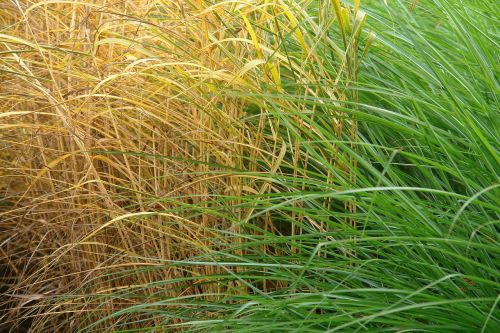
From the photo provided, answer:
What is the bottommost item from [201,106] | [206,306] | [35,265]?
[35,265]

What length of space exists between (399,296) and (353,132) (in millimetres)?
360

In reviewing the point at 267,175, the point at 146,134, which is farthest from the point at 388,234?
the point at 146,134

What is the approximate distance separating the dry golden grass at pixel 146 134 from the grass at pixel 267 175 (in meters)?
0.01

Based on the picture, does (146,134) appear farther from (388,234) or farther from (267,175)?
(388,234)

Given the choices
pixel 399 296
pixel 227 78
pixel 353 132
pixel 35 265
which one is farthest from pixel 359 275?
pixel 35 265

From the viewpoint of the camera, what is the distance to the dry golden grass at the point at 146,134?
1733 mm

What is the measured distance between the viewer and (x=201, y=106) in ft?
5.80

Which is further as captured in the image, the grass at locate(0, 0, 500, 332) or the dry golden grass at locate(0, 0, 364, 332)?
the dry golden grass at locate(0, 0, 364, 332)

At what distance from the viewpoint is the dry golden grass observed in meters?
1.73

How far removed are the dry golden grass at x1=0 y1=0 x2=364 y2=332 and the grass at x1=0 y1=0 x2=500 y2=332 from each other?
0.03 ft

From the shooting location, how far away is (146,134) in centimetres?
200

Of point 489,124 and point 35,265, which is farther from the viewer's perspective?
point 35,265

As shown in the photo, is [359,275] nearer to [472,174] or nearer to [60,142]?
[472,174]

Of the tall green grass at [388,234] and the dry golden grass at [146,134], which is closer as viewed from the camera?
the tall green grass at [388,234]
